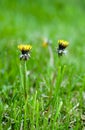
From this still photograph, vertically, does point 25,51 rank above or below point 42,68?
above

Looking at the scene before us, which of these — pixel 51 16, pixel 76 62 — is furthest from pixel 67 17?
pixel 76 62

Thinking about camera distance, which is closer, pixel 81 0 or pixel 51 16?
pixel 51 16

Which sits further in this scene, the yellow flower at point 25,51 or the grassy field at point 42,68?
the grassy field at point 42,68

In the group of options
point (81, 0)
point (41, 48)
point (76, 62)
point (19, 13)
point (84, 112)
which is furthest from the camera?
point (81, 0)

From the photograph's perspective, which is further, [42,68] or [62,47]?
[42,68]

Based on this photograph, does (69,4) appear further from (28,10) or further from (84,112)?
(84,112)

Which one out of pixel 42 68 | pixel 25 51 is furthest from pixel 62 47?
pixel 42 68

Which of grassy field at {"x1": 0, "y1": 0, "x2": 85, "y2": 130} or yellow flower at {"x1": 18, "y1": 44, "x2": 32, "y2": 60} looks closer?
yellow flower at {"x1": 18, "y1": 44, "x2": 32, "y2": 60}

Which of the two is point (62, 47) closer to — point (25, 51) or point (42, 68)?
point (25, 51)
